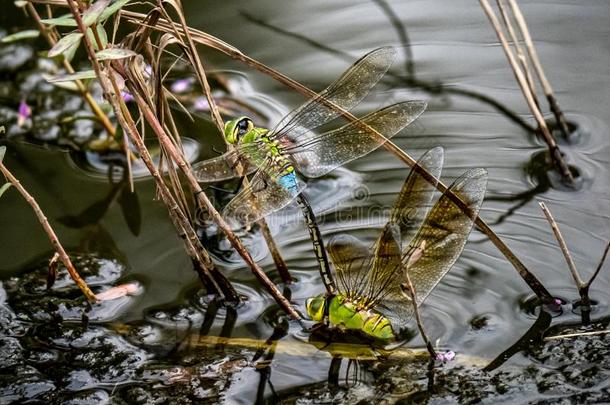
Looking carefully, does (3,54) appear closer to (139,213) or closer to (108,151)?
(108,151)

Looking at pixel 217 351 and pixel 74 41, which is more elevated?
pixel 74 41

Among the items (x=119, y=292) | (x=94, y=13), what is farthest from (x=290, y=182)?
(x=94, y=13)

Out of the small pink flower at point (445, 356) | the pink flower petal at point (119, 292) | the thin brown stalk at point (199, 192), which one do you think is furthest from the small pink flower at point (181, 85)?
the small pink flower at point (445, 356)

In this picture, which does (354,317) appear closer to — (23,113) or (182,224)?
(182,224)

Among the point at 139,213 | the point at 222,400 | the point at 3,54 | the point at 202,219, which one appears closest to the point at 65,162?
the point at 139,213

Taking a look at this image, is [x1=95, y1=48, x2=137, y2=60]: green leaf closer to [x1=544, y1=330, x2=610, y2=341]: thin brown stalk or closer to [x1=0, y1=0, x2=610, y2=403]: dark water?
[x1=0, y1=0, x2=610, y2=403]: dark water

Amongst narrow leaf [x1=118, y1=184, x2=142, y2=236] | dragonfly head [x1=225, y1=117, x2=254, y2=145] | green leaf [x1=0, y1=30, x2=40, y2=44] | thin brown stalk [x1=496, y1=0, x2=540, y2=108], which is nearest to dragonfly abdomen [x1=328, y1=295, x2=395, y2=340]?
dragonfly head [x1=225, y1=117, x2=254, y2=145]
